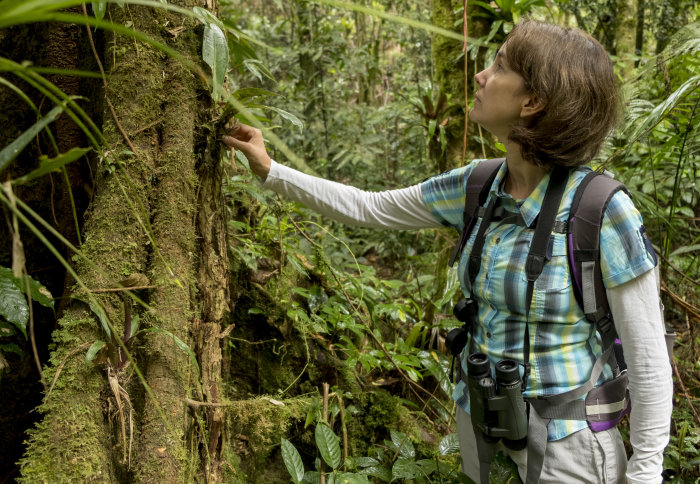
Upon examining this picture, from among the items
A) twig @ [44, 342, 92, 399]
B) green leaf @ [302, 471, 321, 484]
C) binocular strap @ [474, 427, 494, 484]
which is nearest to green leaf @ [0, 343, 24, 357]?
twig @ [44, 342, 92, 399]

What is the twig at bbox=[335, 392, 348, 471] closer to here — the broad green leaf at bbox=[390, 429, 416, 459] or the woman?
the broad green leaf at bbox=[390, 429, 416, 459]

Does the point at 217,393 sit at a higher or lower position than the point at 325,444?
higher

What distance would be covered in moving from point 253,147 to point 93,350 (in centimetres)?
91

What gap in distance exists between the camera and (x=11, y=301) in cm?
133

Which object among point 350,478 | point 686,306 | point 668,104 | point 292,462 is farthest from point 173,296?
point 686,306

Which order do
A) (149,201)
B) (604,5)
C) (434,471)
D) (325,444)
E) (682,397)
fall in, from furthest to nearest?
(604,5) → (682,397) → (434,471) → (325,444) → (149,201)

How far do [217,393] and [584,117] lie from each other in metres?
1.47

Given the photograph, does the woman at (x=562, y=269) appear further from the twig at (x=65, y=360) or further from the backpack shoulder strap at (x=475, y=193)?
the twig at (x=65, y=360)

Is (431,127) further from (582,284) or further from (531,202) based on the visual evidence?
(582,284)

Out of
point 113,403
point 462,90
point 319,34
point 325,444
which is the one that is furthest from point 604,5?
point 113,403

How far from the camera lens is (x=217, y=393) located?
6.00ft

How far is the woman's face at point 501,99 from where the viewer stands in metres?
1.74

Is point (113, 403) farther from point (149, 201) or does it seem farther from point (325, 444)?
point (325, 444)

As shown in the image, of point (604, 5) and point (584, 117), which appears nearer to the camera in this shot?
point (584, 117)
